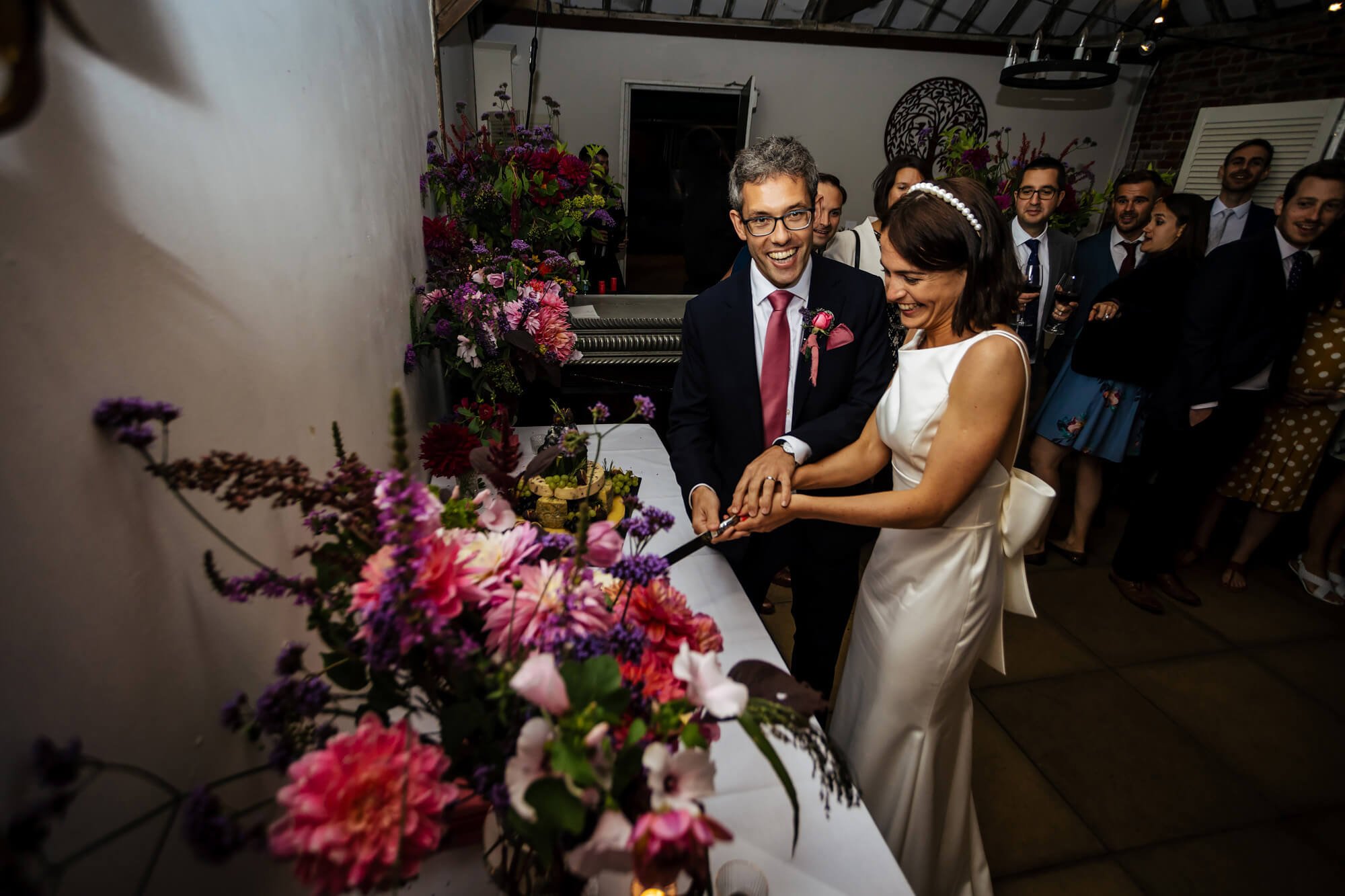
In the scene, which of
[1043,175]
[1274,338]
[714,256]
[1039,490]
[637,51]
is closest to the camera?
[1039,490]

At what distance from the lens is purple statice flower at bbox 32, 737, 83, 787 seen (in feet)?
1.09

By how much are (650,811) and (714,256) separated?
3274 millimetres

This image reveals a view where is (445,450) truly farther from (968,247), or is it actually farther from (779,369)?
(968,247)

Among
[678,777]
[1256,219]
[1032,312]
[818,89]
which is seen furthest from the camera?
[818,89]

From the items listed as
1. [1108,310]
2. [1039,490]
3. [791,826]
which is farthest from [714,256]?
[791,826]

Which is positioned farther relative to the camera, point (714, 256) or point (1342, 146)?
point (1342, 146)

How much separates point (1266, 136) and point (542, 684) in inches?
295

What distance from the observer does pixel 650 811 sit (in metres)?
0.45

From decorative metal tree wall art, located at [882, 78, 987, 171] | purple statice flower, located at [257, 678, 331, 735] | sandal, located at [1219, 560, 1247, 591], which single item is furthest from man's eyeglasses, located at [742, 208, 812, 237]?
decorative metal tree wall art, located at [882, 78, 987, 171]

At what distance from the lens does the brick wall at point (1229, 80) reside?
4914 mm

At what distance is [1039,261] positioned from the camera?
10.2 feet

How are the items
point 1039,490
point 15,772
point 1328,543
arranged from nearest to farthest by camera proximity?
point 15,772
point 1039,490
point 1328,543

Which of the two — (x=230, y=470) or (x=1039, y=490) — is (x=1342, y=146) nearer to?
(x=1039, y=490)

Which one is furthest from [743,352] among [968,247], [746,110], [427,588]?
[746,110]
